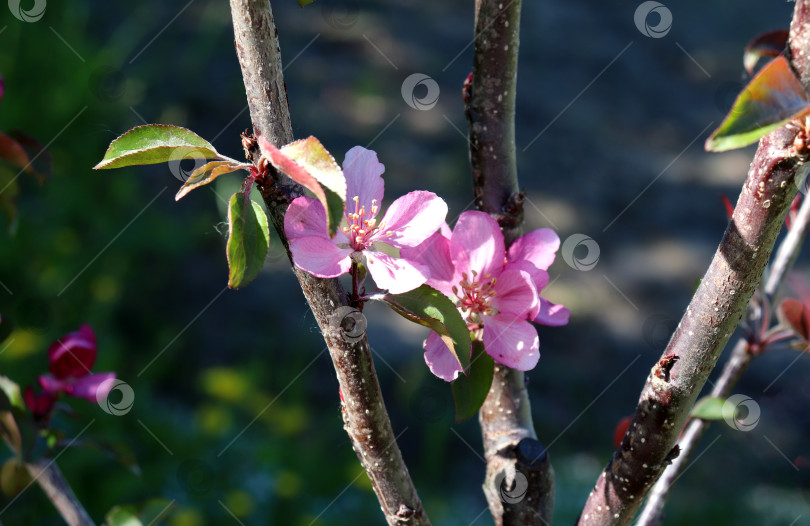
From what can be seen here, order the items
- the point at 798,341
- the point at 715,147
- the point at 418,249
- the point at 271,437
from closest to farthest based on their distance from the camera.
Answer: the point at 715,147 < the point at 418,249 < the point at 798,341 < the point at 271,437

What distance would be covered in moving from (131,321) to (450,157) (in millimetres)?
1508

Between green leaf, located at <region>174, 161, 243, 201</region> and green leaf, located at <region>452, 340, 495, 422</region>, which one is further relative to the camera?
green leaf, located at <region>452, 340, 495, 422</region>

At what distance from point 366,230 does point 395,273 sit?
2.0 inches

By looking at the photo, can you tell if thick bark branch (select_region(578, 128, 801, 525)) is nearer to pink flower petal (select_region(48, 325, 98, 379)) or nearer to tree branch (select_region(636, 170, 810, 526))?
tree branch (select_region(636, 170, 810, 526))

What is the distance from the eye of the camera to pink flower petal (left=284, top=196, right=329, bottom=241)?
45 centimetres

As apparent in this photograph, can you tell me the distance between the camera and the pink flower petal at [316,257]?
447 mm

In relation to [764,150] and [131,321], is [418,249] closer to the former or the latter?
[764,150]

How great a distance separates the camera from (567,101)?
3572 millimetres

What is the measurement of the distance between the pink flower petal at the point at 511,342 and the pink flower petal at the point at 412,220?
3.9 inches

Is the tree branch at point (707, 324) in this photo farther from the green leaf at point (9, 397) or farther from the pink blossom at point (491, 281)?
the green leaf at point (9, 397)

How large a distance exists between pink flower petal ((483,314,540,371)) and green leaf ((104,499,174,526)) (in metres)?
0.43

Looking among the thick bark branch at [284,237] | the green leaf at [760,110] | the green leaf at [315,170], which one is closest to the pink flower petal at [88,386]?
the thick bark branch at [284,237]

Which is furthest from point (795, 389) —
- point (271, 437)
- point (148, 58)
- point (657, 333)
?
point (148, 58)

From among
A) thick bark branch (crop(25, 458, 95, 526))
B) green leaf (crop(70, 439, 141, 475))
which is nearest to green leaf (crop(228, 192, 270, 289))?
thick bark branch (crop(25, 458, 95, 526))
